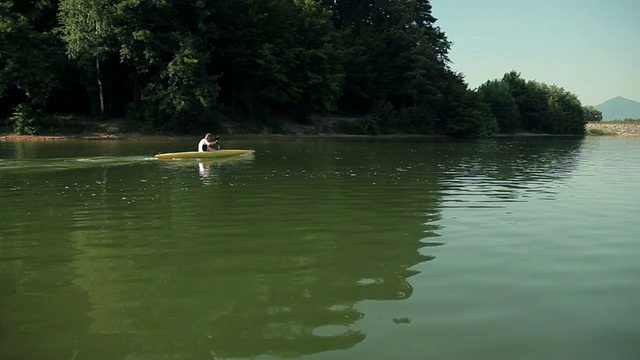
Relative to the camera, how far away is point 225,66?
55594 millimetres

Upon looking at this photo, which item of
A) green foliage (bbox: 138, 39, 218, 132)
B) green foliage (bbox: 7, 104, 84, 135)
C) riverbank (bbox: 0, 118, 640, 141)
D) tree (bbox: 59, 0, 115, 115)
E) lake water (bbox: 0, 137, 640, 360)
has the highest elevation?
tree (bbox: 59, 0, 115, 115)

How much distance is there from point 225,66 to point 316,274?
2029 inches

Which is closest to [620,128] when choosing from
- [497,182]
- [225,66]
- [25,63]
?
[225,66]

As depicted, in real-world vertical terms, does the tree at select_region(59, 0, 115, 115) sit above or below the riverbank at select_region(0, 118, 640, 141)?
above

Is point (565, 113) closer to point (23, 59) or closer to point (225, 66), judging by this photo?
point (225, 66)

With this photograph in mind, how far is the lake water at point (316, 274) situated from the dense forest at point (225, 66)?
31621 mm

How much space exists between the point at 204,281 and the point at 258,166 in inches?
615

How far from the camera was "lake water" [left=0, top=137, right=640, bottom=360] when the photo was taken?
4.90 m

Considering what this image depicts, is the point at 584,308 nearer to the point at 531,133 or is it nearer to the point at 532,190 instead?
the point at 532,190

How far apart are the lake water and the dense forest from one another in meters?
31.6

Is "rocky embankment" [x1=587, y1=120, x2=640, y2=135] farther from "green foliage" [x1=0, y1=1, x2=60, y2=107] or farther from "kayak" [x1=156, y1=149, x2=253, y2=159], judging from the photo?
"kayak" [x1=156, y1=149, x2=253, y2=159]

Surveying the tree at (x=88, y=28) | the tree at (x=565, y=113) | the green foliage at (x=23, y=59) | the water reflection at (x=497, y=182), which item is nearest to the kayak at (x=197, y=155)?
the water reflection at (x=497, y=182)

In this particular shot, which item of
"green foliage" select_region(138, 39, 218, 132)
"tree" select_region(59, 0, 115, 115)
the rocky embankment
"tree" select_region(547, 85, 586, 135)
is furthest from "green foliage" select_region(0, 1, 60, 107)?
the rocky embankment

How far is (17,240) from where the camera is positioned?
8.88 m
